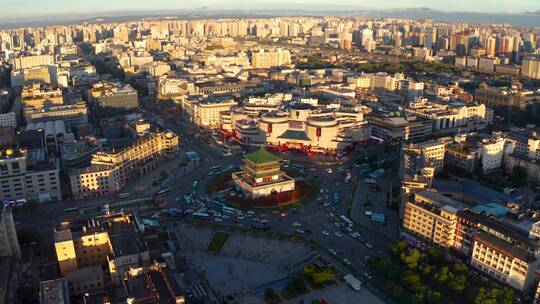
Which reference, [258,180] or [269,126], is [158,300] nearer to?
[258,180]

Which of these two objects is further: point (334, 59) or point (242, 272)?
point (334, 59)

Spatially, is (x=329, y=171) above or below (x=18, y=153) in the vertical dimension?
below

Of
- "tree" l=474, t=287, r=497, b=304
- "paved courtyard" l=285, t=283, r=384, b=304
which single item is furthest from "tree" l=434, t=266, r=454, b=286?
"paved courtyard" l=285, t=283, r=384, b=304

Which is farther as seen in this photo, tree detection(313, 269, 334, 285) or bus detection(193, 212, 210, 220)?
bus detection(193, 212, 210, 220)

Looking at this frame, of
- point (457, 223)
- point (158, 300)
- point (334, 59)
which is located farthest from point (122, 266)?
point (334, 59)

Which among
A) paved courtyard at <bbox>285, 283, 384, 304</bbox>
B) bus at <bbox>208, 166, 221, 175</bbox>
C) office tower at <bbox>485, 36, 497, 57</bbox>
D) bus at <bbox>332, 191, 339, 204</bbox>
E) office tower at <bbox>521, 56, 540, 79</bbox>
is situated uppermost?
office tower at <bbox>485, 36, 497, 57</bbox>

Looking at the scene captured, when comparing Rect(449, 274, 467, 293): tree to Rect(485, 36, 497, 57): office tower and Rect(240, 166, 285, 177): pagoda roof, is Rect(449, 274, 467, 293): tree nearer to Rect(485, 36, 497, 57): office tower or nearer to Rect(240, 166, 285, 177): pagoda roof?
Rect(240, 166, 285, 177): pagoda roof
